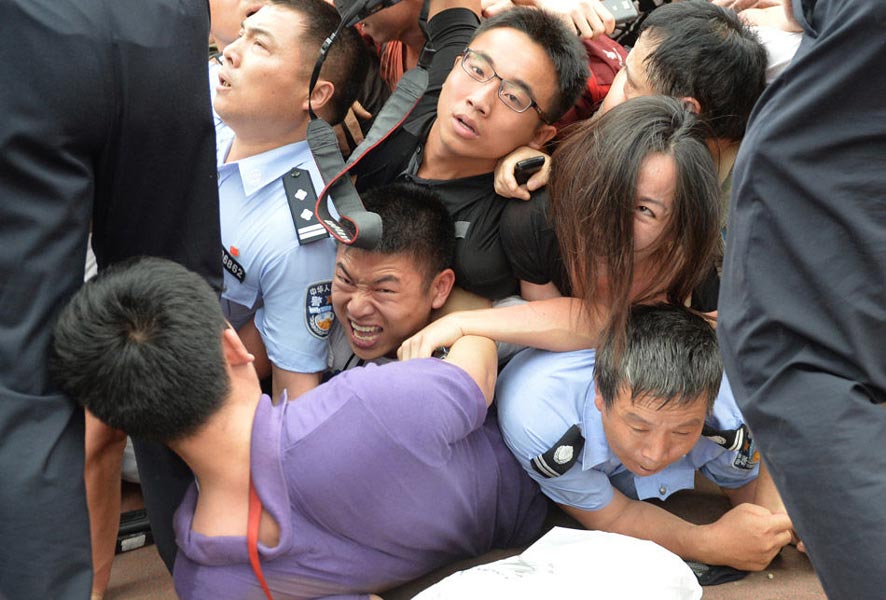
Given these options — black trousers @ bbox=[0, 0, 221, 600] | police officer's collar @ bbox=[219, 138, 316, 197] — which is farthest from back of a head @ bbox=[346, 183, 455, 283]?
black trousers @ bbox=[0, 0, 221, 600]

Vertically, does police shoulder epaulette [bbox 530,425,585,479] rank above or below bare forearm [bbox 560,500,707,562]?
above

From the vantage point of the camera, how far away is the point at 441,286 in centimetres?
223

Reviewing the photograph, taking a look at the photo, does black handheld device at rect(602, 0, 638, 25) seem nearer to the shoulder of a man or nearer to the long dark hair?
the long dark hair

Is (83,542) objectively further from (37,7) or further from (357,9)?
(357,9)

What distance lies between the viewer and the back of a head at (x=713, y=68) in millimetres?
2215

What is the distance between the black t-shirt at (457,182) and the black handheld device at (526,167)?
0.06 metres

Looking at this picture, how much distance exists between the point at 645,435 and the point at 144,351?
0.95 meters

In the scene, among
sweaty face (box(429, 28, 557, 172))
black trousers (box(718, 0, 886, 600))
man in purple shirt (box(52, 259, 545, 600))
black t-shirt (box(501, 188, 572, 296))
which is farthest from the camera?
sweaty face (box(429, 28, 557, 172))

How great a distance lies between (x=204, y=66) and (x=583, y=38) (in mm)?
1189

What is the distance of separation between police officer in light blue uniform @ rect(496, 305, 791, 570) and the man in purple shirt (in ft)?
0.59

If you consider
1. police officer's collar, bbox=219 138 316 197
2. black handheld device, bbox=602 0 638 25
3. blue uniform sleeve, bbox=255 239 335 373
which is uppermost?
black handheld device, bbox=602 0 638 25

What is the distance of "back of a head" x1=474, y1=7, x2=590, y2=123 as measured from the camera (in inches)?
88.0

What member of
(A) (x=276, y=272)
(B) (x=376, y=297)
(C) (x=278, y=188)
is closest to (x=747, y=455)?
(B) (x=376, y=297)

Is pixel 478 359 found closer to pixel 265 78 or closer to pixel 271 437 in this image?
pixel 271 437
